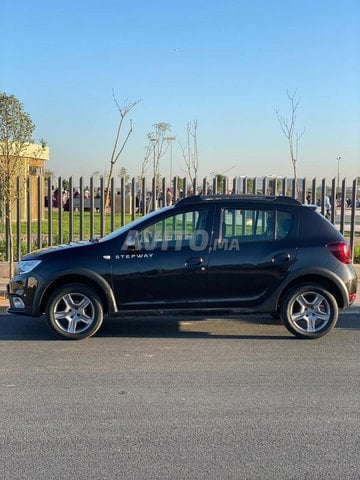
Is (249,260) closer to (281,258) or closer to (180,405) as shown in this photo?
(281,258)

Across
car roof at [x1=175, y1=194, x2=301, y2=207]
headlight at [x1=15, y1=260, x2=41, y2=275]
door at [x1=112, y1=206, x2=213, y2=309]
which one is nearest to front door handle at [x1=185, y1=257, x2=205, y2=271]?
door at [x1=112, y1=206, x2=213, y2=309]

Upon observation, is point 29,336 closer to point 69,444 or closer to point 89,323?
point 89,323

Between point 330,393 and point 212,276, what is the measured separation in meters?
2.15

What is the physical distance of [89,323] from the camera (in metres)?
6.59

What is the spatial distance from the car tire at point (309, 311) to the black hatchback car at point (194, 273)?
0.01 m

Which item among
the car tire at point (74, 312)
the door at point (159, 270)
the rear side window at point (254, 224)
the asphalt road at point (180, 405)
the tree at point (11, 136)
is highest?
the tree at point (11, 136)

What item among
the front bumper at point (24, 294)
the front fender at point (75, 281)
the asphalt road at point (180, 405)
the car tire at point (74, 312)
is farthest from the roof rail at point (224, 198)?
the front bumper at point (24, 294)

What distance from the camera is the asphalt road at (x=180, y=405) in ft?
11.5

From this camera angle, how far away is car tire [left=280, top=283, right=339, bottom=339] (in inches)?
260

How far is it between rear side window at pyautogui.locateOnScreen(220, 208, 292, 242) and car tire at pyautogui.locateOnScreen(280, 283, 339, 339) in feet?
2.41

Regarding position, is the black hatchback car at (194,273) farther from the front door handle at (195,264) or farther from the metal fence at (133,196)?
the metal fence at (133,196)

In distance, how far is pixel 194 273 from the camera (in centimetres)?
655

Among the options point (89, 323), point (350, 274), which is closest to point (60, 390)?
point (89, 323)

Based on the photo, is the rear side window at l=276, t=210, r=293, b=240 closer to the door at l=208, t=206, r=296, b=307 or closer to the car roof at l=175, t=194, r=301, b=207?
the door at l=208, t=206, r=296, b=307
